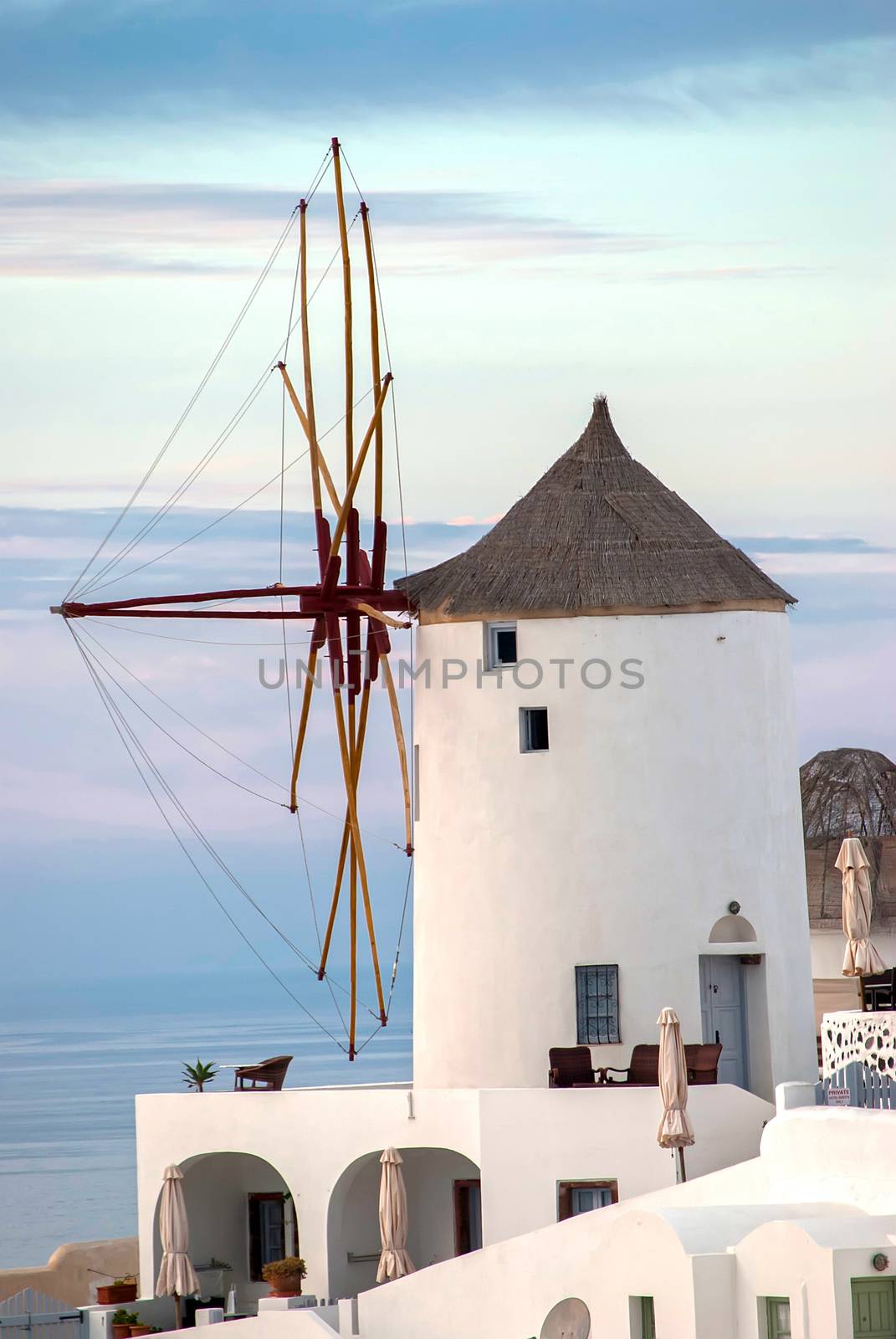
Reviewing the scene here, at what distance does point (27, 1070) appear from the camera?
13050cm

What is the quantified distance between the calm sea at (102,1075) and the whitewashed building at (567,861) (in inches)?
1944

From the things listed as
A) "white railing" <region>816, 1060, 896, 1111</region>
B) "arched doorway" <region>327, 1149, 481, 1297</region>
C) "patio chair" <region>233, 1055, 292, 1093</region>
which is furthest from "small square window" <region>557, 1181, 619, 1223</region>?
"patio chair" <region>233, 1055, 292, 1093</region>

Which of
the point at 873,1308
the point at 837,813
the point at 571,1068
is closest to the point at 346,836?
the point at 571,1068

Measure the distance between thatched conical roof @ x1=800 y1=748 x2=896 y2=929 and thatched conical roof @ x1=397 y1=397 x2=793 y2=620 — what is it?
6588 millimetres

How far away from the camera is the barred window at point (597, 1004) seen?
26391 millimetres

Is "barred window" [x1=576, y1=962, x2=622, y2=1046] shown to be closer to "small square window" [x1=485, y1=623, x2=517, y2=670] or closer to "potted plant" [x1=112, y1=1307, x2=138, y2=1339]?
"small square window" [x1=485, y1=623, x2=517, y2=670]

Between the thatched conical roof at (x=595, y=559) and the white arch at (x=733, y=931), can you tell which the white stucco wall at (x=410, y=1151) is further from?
the thatched conical roof at (x=595, y=559)

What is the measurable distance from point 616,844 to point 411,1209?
5487mm

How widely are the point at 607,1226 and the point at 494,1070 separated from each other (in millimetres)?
5418

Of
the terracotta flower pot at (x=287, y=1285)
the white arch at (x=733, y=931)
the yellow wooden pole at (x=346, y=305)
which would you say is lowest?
the terracotta flower pot at (x=287, y=1285)

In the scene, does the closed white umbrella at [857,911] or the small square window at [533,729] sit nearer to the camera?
the closed white umbrella at [857,911]

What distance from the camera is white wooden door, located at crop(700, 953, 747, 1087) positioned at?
27.0m

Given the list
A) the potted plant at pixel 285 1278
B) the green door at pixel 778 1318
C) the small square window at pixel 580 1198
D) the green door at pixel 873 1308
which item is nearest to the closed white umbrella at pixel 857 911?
the small square window at pixel 580 1198

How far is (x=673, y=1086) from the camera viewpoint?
23.1m
